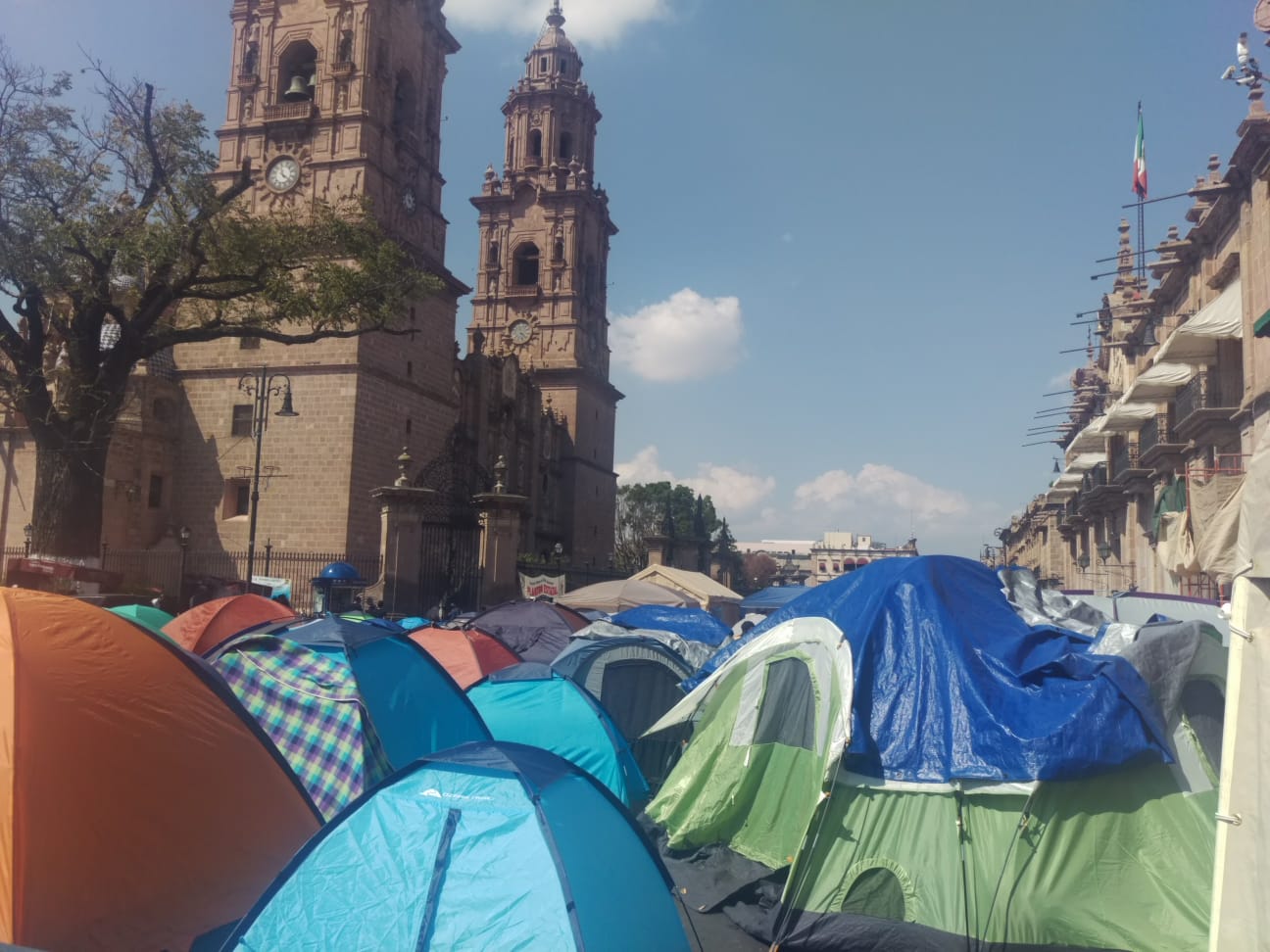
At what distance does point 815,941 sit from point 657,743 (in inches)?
167

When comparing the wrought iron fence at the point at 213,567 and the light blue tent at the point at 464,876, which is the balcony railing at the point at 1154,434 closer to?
the wrought iron fence at the point at 213,567

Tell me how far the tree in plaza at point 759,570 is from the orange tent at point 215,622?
3008 inches

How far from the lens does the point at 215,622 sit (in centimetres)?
1196

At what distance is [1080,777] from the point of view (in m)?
5.67

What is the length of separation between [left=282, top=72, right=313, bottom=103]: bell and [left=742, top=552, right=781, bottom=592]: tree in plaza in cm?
6668

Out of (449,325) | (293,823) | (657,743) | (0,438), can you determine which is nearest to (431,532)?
(449,325)

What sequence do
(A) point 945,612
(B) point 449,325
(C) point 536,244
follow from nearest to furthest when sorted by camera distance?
1. (A) point 945,612
2. (B) point 449,325
3. (C) point 536,244

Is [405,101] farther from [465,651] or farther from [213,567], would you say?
[465,651]

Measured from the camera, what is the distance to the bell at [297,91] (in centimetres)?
2578

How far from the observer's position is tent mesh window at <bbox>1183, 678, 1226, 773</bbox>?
5.89 metres

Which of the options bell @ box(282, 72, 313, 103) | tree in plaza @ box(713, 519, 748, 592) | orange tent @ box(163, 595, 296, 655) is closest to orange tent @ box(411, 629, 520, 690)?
orange tent @ box(163, 595, 296, 655)

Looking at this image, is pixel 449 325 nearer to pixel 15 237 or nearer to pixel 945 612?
pixel 15 237

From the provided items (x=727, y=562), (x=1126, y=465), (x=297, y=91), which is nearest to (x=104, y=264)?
(x=297, y=91)

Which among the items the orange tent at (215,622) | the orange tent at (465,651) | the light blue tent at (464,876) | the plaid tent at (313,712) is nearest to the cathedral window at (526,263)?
the orange tent at (215,622)
